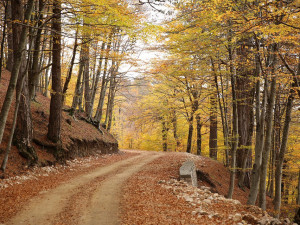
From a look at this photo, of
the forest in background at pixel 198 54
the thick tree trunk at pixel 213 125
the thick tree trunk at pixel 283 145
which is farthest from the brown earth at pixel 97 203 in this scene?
the thick tree trunk at pixel 213 125

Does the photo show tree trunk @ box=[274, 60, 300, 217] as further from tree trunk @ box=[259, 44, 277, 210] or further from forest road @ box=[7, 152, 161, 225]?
forest road @ box=[7, 152, 161, 225]

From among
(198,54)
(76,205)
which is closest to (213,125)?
(198,54)

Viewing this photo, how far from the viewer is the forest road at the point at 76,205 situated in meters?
4.94

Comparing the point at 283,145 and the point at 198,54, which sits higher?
the point at 198,54

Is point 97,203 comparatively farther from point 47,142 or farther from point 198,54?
point 198,54

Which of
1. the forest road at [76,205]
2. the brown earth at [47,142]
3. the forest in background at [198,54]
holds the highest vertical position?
the forest in background at [198,54]

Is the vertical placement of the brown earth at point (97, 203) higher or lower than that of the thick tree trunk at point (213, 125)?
lower

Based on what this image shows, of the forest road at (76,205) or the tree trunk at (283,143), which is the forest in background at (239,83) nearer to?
the tree trunk at (283,143)

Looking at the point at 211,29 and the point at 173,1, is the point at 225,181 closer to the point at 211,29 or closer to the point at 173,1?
the point at 211,29

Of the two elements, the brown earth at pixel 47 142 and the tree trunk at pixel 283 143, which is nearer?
the tree trunk at pixel 283 143

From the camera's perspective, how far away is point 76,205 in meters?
5.83

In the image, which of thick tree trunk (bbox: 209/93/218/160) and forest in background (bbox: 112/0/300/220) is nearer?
forest in background (bbox: 112/0/300/220)

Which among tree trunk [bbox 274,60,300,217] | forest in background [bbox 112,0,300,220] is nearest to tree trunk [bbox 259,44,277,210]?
forest in background [bbox 112,0,300,220]

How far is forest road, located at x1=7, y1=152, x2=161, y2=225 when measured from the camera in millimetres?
4938
